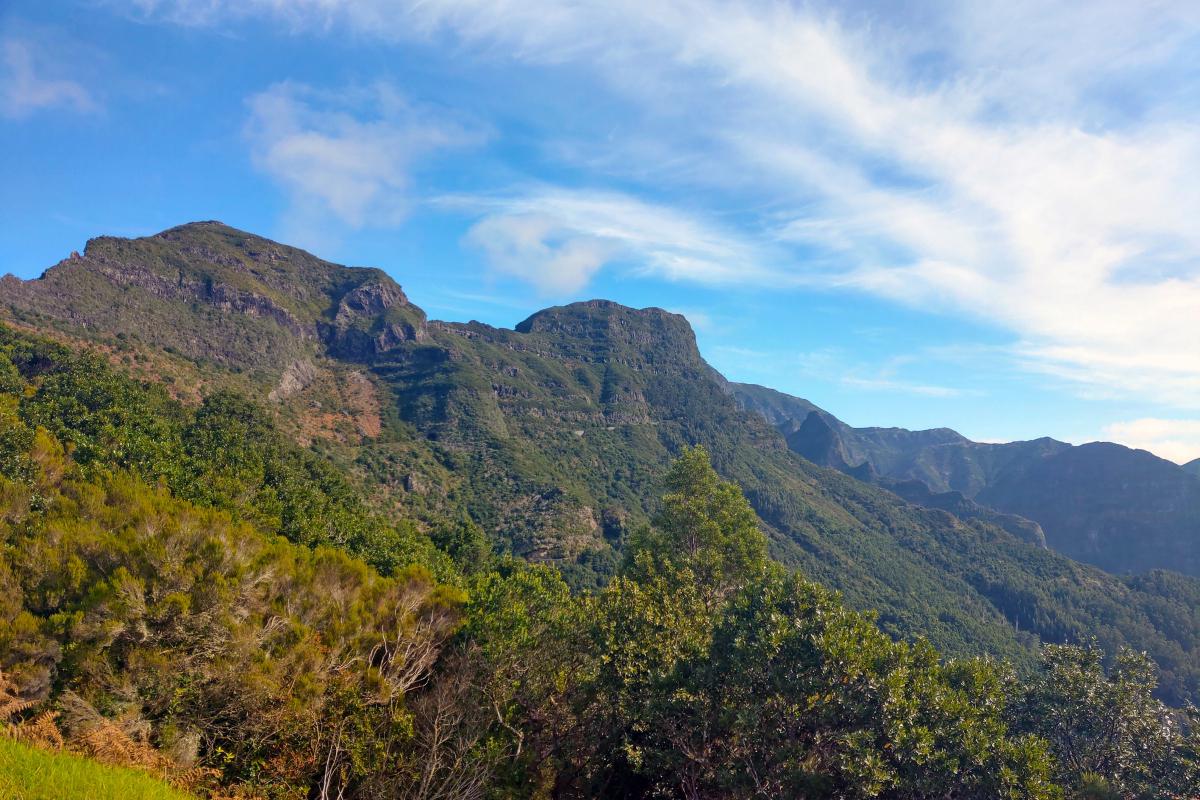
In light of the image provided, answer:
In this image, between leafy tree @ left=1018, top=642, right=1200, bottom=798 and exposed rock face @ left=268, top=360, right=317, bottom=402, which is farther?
exposed rock face @ left=268, top=360, right=317, bottom=402

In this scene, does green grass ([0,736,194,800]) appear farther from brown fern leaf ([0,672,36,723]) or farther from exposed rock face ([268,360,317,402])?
exposed rock face ([268,360,317,402])

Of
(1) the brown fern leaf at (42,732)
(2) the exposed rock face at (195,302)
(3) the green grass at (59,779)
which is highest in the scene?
(2) the exposed rock face at (195,302)

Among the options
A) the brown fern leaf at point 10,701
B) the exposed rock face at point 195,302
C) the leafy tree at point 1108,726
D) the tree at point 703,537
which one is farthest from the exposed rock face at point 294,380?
the leafy tree at point 1108,726

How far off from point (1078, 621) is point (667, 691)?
203m

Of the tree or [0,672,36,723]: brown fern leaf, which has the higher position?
the tree

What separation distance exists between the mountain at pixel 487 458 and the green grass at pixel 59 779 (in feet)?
285

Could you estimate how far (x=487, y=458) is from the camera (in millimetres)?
138375

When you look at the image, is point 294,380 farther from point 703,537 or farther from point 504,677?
point 504,677

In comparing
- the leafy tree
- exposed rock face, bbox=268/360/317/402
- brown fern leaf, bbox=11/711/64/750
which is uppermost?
exposed rock face, bbox=268/360/317/402

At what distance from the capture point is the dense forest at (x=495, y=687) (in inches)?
549

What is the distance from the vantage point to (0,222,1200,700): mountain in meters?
110

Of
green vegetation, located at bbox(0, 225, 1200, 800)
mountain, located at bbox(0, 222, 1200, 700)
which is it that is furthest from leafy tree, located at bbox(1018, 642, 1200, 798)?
mountain, located at bbox(0, 222, 1200, 700)

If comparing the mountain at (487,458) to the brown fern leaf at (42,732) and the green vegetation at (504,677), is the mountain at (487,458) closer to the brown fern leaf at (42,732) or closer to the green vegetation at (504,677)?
the green vegetation at (504,677)

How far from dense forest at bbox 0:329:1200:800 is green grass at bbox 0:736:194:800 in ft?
8.67
